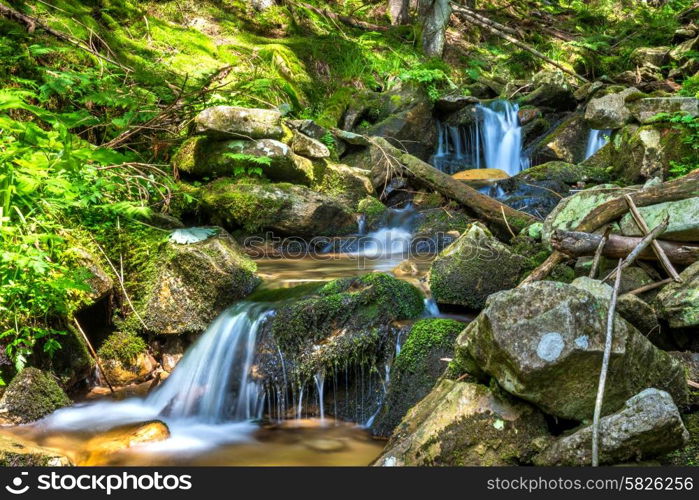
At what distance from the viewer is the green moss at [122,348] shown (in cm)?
485

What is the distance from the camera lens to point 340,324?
4.56 m

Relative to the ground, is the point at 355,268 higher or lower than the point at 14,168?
lower

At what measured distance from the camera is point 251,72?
888 cm

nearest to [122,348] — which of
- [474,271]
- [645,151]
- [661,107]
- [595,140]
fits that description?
[474,271]

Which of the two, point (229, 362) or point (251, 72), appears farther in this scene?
point (251, 72)

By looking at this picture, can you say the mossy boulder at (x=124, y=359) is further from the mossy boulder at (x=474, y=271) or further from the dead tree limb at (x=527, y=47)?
the dead tree limb at (x=527, y=47)

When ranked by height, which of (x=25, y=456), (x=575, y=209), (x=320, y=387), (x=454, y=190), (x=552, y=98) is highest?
(x=552, y=98)

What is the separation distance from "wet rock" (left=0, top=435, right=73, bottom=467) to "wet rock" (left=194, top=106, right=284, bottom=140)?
4.90m

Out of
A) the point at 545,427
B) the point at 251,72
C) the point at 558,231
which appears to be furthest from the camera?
the point at 251,72

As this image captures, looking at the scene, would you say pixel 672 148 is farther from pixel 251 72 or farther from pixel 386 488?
pixel 386 488

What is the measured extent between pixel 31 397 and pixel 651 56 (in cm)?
1373

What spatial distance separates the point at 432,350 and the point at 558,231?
133 cm

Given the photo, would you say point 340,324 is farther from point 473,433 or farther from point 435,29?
point 435,29

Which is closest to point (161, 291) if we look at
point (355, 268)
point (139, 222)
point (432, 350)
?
point (139, 222)
